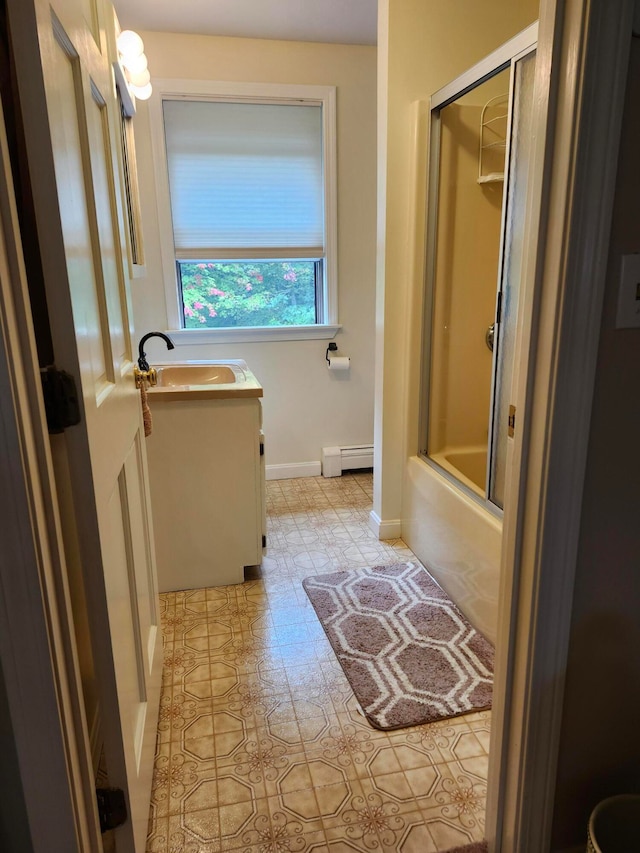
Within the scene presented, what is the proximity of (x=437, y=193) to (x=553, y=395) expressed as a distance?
5.67 feet

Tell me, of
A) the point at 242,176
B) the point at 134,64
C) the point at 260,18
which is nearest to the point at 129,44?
the point at 134,64

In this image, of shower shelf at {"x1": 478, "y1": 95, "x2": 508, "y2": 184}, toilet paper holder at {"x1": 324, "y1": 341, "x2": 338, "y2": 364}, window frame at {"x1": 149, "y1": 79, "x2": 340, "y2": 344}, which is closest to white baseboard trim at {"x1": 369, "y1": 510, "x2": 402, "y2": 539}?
toilet paper holder at {"x1": 324, "y1": 341, "x2": 338, "y2": 364}

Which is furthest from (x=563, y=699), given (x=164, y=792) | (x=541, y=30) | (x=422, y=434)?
(x=422, y=434)

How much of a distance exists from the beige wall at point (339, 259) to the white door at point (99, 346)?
194 cm

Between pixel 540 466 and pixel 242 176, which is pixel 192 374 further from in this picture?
pixel 540 466

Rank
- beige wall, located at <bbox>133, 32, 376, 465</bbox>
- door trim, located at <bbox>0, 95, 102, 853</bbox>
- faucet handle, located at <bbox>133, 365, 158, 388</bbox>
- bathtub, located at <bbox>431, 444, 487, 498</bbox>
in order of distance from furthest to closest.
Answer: beige wall, located at <bbox>133, 32, 376, 465</bbox>, bathtub, located at <bbox>431, 444, 487, 498</bbox>, faucet handle, located at <bbox>133, 365, 158, 388</bbox>, door trim, located at <bbox>0, 95, 102, 853</bbox>

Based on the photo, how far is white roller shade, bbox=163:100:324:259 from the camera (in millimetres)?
3170

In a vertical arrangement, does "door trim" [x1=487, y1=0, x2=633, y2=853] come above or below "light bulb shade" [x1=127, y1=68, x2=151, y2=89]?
below

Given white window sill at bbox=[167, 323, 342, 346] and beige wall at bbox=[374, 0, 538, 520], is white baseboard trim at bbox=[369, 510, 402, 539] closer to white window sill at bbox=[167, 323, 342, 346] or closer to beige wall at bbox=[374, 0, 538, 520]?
beige wall at bbox=[374, 0, 538, 520]

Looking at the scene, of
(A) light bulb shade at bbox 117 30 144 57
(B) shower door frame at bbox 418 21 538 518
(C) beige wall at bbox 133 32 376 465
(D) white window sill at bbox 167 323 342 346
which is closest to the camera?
(B) shower door frame at bbox 418 21 538 518

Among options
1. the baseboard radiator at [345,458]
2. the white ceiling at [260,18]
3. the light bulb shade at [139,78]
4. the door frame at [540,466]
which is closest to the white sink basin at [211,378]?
the baseboard radiator at [345,458]

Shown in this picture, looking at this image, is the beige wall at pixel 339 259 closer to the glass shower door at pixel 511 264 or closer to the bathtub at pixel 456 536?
the bathtub at pixel 456 536

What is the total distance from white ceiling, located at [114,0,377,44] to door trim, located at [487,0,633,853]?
2.30 m

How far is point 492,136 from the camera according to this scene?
245 cm
